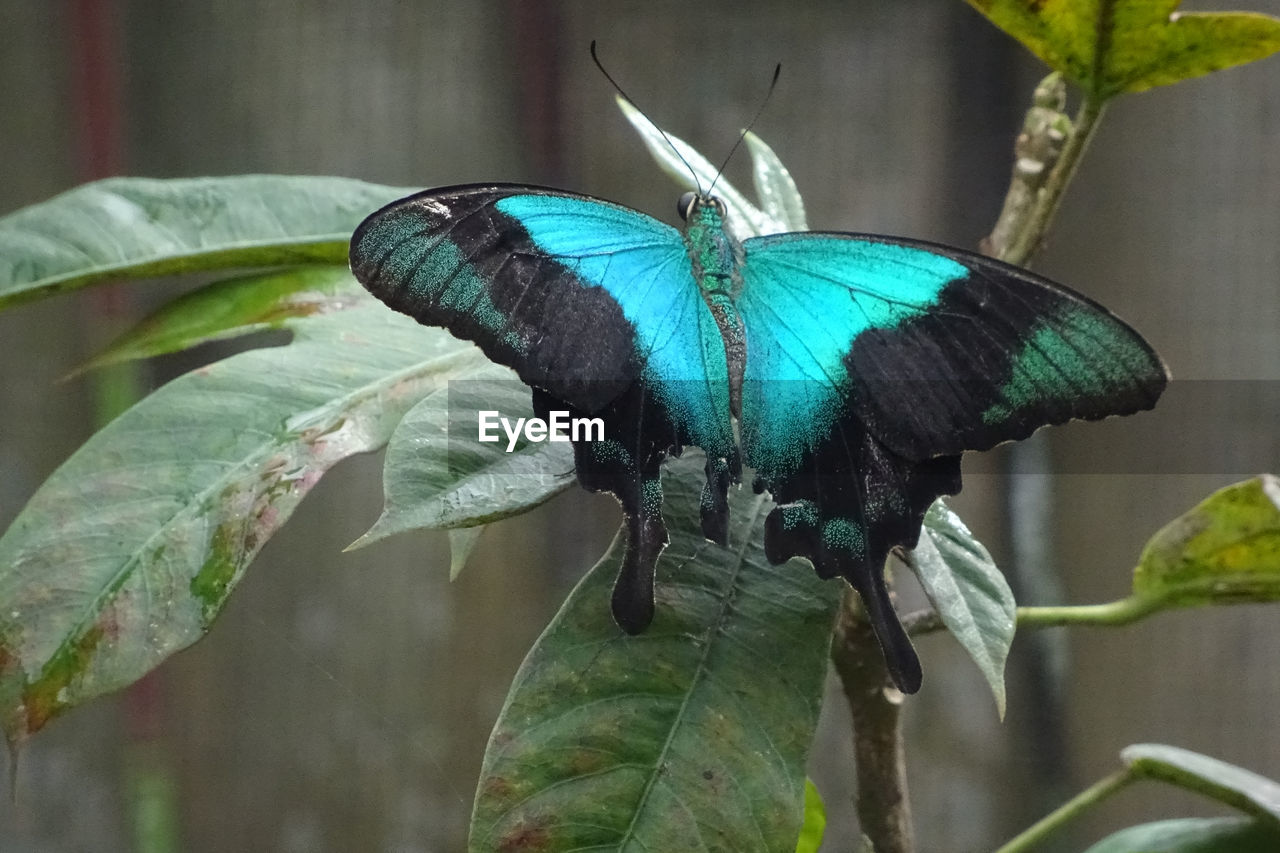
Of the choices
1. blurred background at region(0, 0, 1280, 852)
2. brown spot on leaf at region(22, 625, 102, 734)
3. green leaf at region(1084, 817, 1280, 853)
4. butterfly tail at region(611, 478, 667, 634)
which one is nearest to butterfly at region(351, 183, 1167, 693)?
butterfly tail at region(611, 478, 667, 634)

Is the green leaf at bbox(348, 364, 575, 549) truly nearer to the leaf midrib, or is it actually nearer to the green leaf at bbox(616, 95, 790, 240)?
the leaf midrib

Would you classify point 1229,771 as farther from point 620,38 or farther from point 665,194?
point 620,38

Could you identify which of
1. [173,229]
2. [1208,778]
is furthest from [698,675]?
[173,229]

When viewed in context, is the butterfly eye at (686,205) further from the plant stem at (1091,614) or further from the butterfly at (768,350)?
the plant stem at (1091,614)

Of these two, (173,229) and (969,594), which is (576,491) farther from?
(969,594)

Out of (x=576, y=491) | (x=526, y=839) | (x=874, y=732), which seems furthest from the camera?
(x=576, y=491)

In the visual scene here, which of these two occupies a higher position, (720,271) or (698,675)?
(720,271)

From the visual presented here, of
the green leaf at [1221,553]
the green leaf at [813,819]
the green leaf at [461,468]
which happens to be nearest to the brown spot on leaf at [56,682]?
the green leaf at [461,468]
